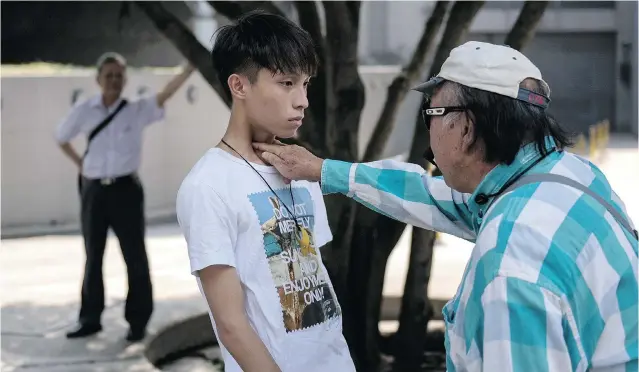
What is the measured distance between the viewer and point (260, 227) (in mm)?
2184

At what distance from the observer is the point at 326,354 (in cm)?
229

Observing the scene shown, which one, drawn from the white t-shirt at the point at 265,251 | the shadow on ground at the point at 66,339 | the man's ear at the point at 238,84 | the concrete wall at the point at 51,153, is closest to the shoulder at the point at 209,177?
the white t-shirt at the point at 265,251

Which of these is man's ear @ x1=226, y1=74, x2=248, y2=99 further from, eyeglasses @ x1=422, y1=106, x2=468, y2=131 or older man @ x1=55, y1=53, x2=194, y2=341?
older man @ x1=55, y1=53, x2=194, y2=341

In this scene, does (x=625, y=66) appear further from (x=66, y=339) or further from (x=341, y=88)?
(x=66, y=339)

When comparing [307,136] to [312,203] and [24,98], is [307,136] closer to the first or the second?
[312,203]

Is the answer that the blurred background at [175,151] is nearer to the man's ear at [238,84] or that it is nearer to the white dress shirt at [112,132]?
the white dress shirt at [112,132]

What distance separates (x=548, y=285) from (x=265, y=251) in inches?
34.1

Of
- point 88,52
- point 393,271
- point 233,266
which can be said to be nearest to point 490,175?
point 233,266

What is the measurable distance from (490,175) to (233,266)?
67 cm

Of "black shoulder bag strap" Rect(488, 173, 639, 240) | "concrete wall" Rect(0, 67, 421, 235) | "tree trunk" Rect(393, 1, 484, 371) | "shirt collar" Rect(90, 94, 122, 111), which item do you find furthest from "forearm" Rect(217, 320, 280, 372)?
"concrete wall" Rect(0, 67, 421, 235)

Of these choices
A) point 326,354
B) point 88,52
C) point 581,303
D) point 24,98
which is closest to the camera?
point 581,303

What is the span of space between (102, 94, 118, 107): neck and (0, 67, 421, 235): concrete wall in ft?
16.7

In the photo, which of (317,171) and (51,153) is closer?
(317,171)

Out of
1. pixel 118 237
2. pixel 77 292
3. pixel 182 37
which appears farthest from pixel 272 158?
pixel 77 292
